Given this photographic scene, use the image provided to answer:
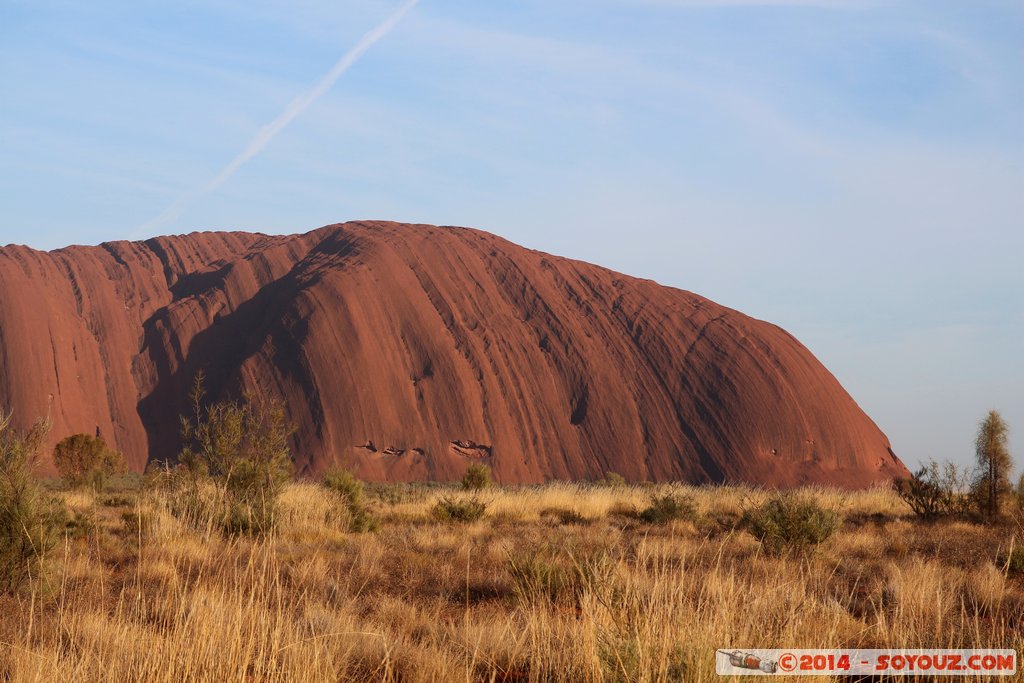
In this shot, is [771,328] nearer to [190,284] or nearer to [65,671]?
[190,284]

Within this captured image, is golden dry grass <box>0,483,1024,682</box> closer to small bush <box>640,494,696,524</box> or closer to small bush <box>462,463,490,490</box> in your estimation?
small bush <box>640,494,696,524</box>

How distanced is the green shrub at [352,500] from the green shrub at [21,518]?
5.34 metres

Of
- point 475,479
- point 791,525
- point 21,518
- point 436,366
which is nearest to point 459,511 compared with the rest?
point 791,525

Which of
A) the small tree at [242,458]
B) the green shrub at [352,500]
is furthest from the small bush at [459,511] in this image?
the small tree at [242,458]

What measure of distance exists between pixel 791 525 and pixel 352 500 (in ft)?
23.4

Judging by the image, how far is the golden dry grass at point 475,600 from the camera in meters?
4.15

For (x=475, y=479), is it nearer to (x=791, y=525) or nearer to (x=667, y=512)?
(x=667, y=512)

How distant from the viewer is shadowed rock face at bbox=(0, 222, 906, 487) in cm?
5300

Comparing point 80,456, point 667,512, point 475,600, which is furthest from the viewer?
point 80,456

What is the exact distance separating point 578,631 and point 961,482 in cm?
1426

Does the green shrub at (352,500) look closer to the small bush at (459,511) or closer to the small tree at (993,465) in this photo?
the small bush at (459,511)

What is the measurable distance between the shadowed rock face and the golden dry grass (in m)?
39.1

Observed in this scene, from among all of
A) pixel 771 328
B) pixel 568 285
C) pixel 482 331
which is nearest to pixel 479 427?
pixel 482 331

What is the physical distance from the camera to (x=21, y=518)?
6.86m
